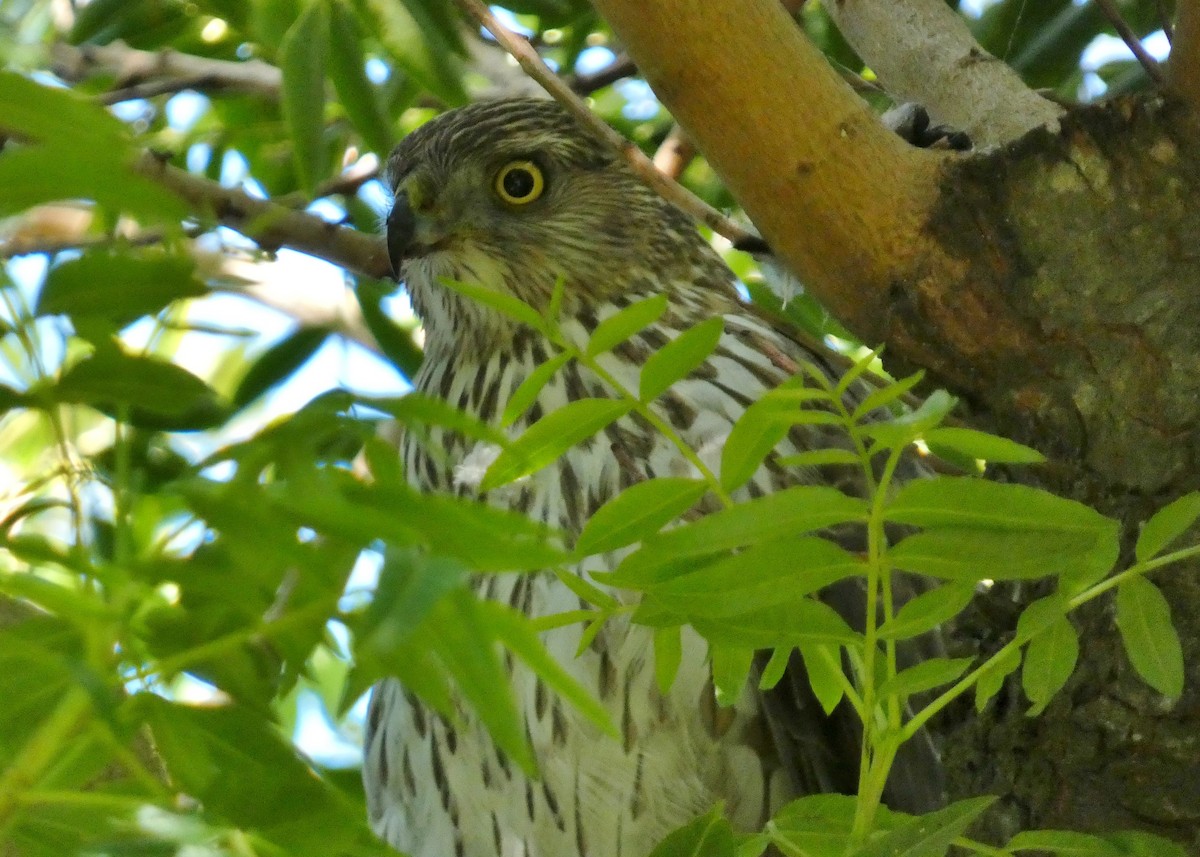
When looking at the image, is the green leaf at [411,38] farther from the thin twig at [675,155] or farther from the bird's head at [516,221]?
the thin twig at [675,155]

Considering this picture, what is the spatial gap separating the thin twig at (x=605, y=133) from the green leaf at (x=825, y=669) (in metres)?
0.85

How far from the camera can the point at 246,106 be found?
10.4 ft

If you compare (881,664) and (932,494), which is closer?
(932,494)

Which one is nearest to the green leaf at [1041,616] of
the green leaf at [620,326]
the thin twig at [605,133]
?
the green leaf at [620,326]

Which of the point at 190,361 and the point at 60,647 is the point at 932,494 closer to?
the point at 60,647

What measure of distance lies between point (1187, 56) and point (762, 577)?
1.01 metres

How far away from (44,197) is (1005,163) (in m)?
1.30

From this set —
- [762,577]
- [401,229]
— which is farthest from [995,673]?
[401,229]

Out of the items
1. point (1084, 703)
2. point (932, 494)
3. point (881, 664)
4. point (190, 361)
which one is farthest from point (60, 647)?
point (190, 361)

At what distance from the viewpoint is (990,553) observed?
3.85ft

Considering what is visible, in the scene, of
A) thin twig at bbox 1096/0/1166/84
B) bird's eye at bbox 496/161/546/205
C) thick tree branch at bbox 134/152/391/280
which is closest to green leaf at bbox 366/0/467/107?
thick tree branch at bbox 134/152/391/280

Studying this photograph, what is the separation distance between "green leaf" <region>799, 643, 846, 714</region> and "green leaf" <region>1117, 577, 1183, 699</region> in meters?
0.27

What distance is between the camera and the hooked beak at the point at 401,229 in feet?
9.49

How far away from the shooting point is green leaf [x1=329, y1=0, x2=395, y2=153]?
228 centimetres
